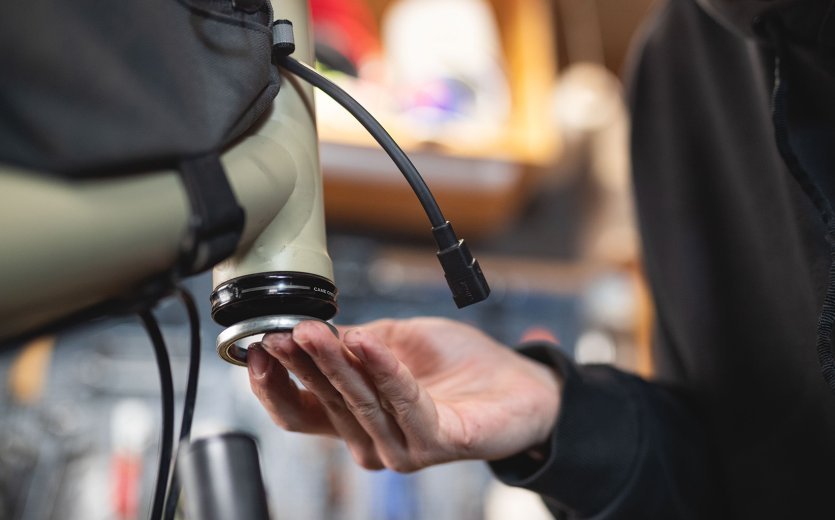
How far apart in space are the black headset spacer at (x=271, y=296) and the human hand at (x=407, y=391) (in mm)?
13

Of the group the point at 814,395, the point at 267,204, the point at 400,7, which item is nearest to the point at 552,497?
the point at 814,395

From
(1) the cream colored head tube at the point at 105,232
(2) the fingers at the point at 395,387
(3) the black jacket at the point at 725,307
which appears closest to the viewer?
(1) the cream colored head tube at the point at 105,232

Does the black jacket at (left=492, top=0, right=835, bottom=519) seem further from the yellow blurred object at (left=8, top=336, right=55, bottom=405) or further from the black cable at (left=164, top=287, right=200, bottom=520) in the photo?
the yellow blurred object at (left=8, top=336, right=55, bottom=405)

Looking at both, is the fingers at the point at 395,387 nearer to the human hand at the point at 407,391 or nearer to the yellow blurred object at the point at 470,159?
the human hand at the point at 407,391

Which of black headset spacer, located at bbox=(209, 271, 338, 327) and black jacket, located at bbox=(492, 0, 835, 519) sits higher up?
black headset spacer, located at bbox=(209, 271, 338, 327)

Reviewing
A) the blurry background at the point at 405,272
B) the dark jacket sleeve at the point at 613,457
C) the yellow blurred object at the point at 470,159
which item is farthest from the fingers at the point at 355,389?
the yellow blurred object at the point at 470,159

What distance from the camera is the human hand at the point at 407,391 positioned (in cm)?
36

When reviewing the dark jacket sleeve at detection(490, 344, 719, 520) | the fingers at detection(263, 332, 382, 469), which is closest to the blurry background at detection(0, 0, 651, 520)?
the dark jacket sleeve at detection(490, 344, 719, 520)

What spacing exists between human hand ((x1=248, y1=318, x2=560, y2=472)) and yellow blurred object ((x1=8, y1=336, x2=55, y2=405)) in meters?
0.72

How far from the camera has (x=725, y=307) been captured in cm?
64

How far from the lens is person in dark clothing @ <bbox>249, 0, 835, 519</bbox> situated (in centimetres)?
44

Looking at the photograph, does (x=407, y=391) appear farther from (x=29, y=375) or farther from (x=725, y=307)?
(x=29, y=375)

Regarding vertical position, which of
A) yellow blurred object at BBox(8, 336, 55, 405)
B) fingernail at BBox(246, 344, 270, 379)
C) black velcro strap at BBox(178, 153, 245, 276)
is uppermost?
black velcro strap at BBox(178, 153, 245, 276)

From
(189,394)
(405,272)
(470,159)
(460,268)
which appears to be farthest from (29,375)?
(460,268)
